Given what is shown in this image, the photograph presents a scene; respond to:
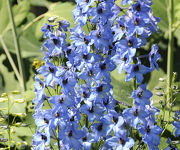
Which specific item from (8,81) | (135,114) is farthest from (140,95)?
(8,81)

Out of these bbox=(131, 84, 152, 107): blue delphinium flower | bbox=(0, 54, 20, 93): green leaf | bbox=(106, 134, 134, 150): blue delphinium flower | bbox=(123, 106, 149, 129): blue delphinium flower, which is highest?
bbox=(131, 84, 152, 107): blue delphinium flower

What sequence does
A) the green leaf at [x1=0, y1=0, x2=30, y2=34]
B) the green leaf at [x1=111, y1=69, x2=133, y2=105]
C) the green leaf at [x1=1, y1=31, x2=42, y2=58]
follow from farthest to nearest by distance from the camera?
the green leaf at [x1=1, y1=31, x2=42, y2=58], the green leaf at [x1=0, y1=0, x2=30, y2=34], the green leaf at [x1=111, y1=69, x2=133, y2=105]

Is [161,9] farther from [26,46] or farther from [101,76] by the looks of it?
[26,46]

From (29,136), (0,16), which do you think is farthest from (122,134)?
(0,16)

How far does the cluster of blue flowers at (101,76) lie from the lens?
0.75 m

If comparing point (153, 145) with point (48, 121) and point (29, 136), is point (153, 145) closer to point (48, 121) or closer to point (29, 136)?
point (48, 121)

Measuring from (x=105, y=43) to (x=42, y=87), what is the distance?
0.18 metres

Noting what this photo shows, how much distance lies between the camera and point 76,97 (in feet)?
2.73

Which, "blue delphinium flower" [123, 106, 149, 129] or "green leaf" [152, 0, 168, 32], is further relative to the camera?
"green leaf" [152, 0, 168, 32]

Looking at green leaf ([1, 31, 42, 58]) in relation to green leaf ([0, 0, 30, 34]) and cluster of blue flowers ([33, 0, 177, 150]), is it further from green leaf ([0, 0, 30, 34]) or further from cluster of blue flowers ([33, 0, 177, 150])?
cluster of blue flowers ([33, 0, 177, 150])

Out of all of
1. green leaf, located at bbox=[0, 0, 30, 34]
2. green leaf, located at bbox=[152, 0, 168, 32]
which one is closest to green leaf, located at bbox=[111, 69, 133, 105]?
green leaf, located at bbox=[152, 0, 168, 32]

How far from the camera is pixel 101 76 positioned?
806 millimetres

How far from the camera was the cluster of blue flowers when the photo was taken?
752mm

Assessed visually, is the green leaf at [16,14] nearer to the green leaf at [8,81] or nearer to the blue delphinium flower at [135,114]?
the green leaf at [8,81]
